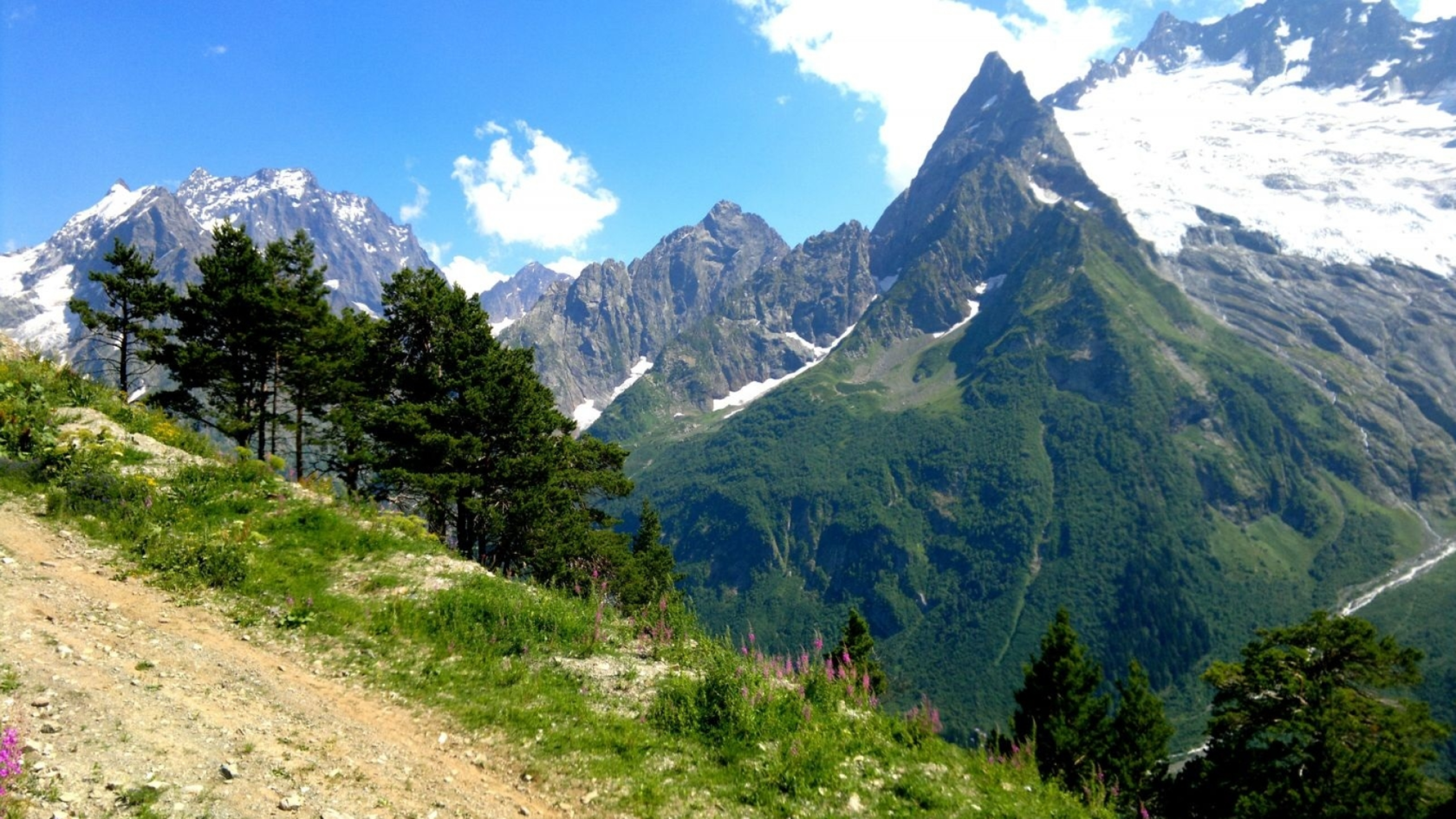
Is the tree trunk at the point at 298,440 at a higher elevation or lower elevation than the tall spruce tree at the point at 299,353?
lower

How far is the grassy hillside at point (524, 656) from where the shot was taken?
34.6 feet

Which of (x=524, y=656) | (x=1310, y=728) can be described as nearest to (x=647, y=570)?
(x=1310, y=728)

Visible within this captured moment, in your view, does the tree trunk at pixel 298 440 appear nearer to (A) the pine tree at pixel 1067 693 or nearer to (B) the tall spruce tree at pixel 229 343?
(B) the tall spruce tree at pixel 229 343

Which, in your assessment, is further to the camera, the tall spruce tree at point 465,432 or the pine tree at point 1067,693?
the pine tree at point 1067,693

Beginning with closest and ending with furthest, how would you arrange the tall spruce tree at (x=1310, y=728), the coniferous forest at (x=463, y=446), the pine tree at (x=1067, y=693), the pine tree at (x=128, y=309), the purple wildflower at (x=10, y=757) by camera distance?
the purple wildflower at (x=10, y=757)
the tall spruce tree at (x=1310, y=728)
the coniferous forest at (x=463, y=446)
the pine tree at (x=128, y=309)
the pine tree at (x=1067, y=693)

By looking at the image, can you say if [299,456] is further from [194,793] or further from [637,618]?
[194,793]

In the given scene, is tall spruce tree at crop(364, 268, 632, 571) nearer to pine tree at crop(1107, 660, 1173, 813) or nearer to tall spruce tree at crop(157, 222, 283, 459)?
tall spruce tree at crop(157, 222, 283, 459)

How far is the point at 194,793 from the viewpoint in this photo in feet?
25.0

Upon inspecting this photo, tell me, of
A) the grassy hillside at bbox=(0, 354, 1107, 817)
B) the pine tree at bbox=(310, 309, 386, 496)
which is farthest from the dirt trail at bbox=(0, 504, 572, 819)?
the pine tree at bbox=(310, 309, 386, 496)

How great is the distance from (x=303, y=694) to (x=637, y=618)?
7063mm

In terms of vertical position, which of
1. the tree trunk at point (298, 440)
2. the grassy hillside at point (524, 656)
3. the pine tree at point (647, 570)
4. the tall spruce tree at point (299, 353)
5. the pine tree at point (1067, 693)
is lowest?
the pine tree at point (1067, 693)

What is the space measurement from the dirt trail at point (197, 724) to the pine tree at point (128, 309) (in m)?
24.8

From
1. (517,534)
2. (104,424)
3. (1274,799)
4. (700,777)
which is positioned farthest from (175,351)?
(1274,799)

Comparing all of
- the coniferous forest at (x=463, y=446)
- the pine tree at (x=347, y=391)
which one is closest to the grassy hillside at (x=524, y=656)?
the coniferous forest at (x=463, y=446)
